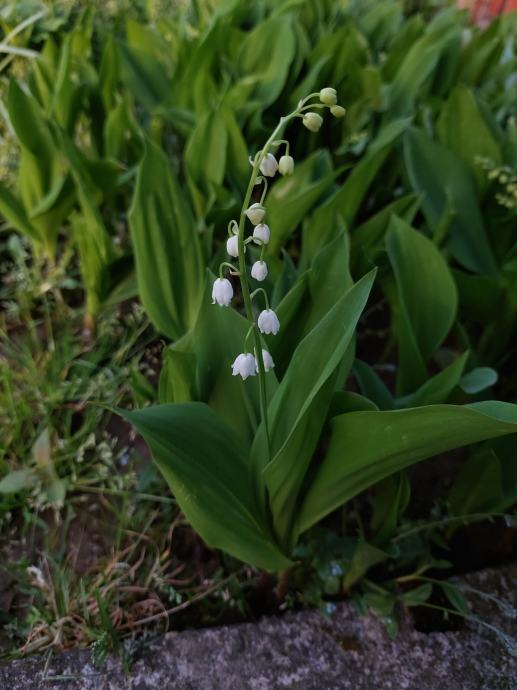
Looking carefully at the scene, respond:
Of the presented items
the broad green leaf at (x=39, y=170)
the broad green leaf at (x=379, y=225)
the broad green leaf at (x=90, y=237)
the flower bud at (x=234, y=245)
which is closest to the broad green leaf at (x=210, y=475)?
the flower bud at (x=234, y=245)

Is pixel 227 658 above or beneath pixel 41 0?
beneath

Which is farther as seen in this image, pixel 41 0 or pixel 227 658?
pixel 41 0

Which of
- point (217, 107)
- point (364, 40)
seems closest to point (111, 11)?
point (364, 40)

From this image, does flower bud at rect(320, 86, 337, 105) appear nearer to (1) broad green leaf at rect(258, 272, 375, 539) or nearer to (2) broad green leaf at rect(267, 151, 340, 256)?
(1) broad green leaf at rect(258, 272, 375, 539)

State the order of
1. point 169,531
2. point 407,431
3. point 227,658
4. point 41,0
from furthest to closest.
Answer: point 41,0, point 169,531, point 227,658, point 407,431

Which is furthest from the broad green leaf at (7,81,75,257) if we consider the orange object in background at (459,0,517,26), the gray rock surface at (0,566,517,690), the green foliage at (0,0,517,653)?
the orange object in background at (459,0,517,26)

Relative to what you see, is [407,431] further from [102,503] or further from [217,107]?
[217,107]

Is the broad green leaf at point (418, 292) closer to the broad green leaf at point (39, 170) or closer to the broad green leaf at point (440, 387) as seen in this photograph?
the broad green leaf at point (440, 387)
